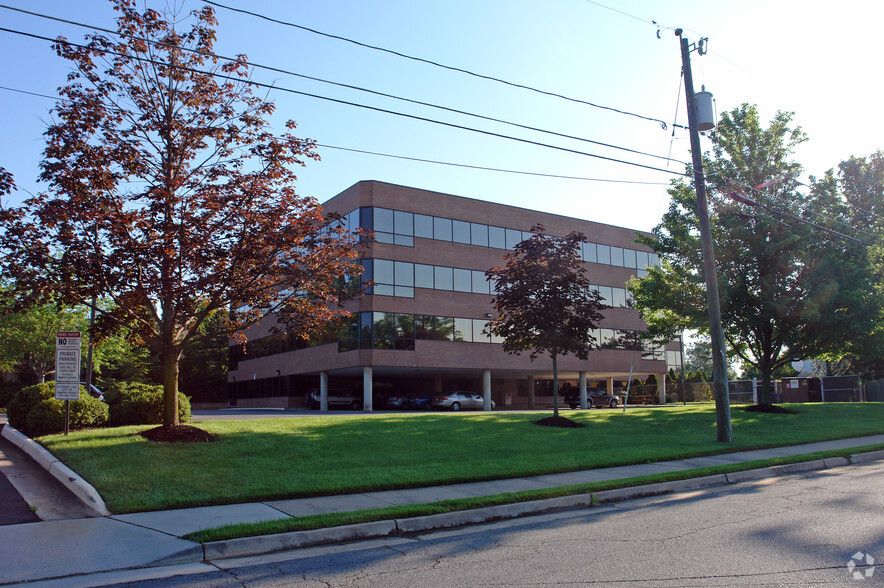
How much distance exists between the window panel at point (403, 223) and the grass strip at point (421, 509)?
27.4 meters

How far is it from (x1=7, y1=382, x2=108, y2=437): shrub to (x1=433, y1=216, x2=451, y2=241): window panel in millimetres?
25521

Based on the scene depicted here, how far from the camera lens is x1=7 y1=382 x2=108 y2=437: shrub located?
14.7 metres

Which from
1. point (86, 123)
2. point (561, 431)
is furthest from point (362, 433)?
point (86, 123)

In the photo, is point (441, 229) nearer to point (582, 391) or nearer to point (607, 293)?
point (607, 293)

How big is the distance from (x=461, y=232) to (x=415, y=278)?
15.2 ft

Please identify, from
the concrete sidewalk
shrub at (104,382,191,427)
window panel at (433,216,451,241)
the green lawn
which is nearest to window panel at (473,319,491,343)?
window panel at (433,216,451,241)

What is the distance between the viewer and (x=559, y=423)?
19.5 meters

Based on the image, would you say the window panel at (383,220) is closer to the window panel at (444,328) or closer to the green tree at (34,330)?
the window panel at (444,328)

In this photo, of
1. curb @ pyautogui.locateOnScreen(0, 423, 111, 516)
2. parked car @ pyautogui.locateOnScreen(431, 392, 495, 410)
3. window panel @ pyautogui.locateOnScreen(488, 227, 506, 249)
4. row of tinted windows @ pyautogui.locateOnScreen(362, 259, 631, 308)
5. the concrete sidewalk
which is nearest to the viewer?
the concrete sidewalk

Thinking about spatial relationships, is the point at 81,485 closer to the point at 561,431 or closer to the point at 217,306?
the point at 217,306

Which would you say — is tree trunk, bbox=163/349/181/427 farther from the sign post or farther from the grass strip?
the grass strip

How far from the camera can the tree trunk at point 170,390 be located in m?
13.8

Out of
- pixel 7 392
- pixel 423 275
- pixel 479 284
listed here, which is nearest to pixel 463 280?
pixel 479 284

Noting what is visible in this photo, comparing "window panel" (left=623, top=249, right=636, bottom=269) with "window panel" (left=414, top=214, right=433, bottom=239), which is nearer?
"window panel" (left=414, top=214, right=433, bottom=239)
